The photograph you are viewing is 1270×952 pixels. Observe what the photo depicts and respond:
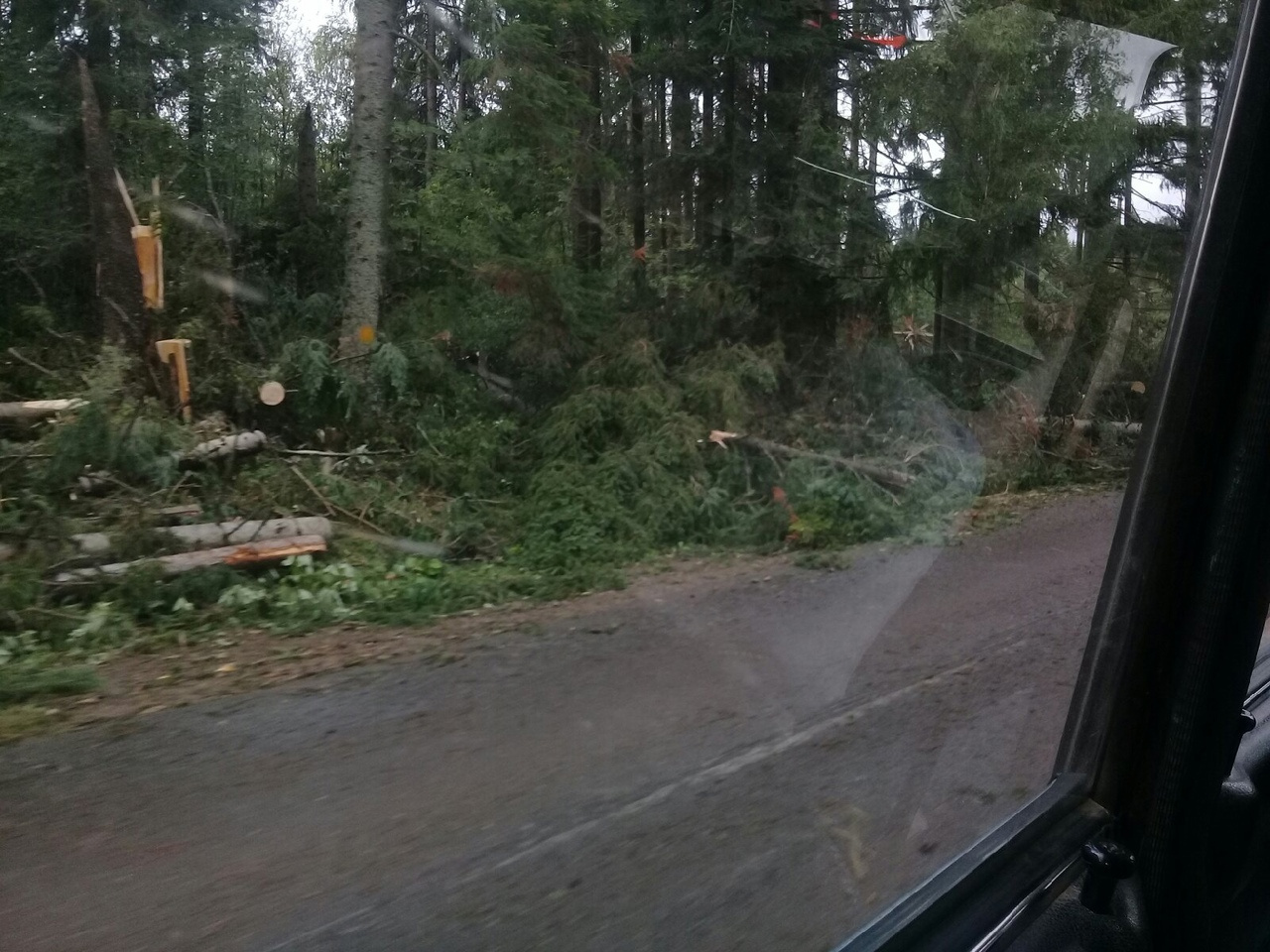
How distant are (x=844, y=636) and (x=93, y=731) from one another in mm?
2321

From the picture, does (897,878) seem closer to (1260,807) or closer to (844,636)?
(1260,807)

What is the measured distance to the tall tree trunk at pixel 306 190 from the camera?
3832 mm

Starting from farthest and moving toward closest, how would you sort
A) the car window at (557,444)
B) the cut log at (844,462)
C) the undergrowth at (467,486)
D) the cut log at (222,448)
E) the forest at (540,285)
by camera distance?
1. the cut log at (844,462)
2. the cut log at (222,448)
3. the undergrowth at (467,486)
4. the forest at (540,285)
5. the car window at (557,444)

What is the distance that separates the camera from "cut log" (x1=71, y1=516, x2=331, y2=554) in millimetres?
3543

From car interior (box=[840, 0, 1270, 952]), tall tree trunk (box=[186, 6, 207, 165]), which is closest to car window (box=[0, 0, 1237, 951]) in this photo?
tall tree trunk (box=[186, 6, 207, 165])

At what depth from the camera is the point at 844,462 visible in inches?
197

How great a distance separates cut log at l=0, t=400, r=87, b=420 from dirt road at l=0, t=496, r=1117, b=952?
0.97 meters

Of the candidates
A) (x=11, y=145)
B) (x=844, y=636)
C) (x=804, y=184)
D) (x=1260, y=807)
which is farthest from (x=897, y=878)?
(x=804, y=184)

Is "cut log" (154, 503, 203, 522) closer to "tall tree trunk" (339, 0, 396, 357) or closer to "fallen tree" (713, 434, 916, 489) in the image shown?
"tall tree trunk" (339, 0, 396, 357)

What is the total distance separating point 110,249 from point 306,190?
71cm

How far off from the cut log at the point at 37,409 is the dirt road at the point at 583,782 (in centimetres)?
97

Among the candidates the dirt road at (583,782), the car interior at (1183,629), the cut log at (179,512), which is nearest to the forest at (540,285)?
the cut log at (179,512)

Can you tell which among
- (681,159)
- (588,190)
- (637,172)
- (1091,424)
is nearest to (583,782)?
(1091,424)

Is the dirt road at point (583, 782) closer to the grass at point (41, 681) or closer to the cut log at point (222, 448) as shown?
the grass at point (41, 681)
